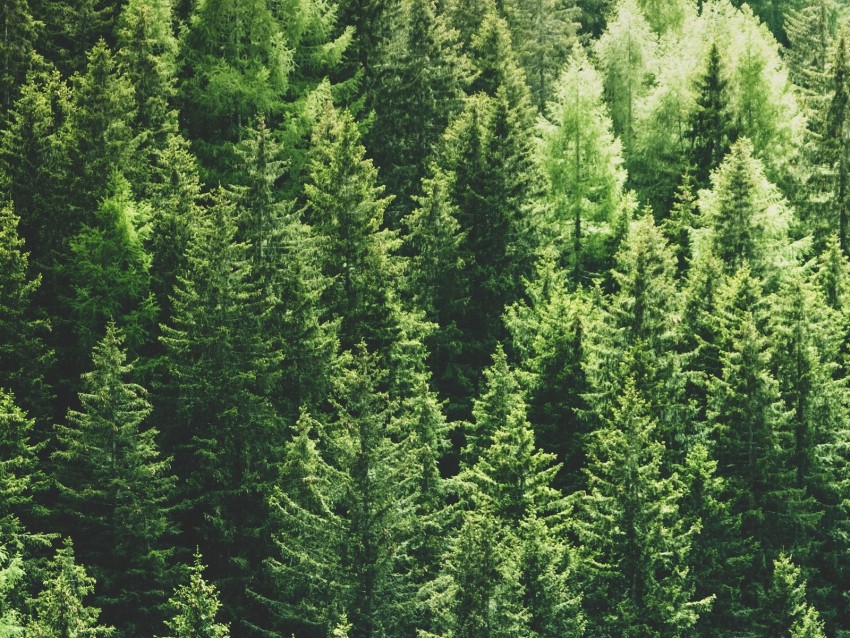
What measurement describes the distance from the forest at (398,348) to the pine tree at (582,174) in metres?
0.15

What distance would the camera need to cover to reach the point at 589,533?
1321 inches

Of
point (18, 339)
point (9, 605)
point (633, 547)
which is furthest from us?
point (18, 339)

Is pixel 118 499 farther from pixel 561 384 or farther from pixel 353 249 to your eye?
pixel 561 384

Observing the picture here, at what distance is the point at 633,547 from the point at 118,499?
52.5 feet

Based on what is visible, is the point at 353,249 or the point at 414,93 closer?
the point at 353,249

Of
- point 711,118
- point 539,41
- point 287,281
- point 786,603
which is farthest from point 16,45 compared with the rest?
point 786,603

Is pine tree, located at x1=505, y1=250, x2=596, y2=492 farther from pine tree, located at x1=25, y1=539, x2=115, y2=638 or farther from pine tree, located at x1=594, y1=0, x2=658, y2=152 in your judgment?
pine tree, located at x1=594, y1=0, x2=658, y2=152

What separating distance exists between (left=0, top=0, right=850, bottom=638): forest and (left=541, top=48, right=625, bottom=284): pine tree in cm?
15

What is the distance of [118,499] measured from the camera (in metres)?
34.3

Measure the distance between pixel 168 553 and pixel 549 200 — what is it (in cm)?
2574

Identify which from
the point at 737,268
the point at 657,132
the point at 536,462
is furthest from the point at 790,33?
the point at 536,462

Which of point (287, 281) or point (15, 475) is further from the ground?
point (287, 281)

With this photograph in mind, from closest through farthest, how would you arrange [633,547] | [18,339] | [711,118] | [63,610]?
[63,610]
[633,547]
[18,339]
[711,118]

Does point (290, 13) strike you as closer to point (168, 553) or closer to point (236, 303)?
point (236, 303)
